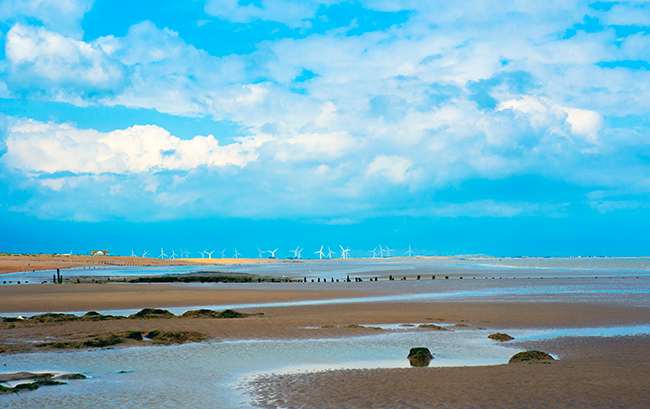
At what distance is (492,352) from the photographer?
1691 centimetres

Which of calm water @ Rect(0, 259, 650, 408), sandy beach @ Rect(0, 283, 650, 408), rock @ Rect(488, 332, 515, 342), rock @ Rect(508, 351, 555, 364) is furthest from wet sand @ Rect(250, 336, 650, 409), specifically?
rock @ Rect(488, 332, 515, 342)

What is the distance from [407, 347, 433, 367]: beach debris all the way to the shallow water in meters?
0.28

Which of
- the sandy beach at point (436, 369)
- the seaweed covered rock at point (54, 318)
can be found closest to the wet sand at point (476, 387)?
the sandy beach at point (436, 369)

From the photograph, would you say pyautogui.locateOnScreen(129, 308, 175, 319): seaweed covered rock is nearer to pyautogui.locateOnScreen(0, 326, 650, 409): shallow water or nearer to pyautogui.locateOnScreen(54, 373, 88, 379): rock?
pyautogui.locateOnScreen(0, 326, 650, 409): shallow water

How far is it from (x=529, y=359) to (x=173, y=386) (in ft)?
32.4

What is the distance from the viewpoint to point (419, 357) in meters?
15.0

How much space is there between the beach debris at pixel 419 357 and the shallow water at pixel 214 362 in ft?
0.91

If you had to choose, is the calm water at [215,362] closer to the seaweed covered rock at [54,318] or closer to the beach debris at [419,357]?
the beach debris at [419,357]

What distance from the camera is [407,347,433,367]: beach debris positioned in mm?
14762

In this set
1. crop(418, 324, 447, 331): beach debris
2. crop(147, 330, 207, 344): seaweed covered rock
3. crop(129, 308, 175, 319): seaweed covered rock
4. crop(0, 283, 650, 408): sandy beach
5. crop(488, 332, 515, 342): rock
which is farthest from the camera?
crop(129, 308, 175, 319): seaweed covered rock

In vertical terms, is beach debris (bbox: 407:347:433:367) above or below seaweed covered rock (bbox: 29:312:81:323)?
below

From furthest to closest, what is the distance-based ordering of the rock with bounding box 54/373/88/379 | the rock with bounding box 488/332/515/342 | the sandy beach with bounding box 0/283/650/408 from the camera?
the rock with bounding box 488/332/515/342
the rock with bounding box 54/373/88/379
the sandy beach with bounding box 0/283/650/408

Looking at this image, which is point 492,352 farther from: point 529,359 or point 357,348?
point 357,348

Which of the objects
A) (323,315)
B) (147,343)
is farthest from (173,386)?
(323,315)
